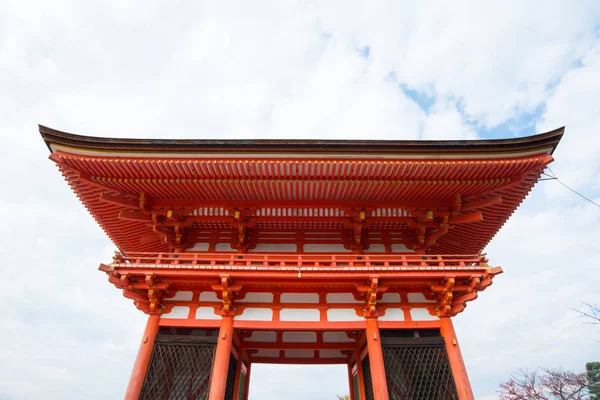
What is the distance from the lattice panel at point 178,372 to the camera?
8.69 meters

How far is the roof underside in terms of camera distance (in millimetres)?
9016

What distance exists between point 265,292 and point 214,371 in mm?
2380

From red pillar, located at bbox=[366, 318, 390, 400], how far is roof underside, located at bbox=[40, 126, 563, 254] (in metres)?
3.13

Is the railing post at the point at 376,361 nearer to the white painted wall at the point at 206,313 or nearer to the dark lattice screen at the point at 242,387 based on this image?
the white painted wall at the point at 206,313

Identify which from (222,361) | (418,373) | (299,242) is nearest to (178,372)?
(222,361)

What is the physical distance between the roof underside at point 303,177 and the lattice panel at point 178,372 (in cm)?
369

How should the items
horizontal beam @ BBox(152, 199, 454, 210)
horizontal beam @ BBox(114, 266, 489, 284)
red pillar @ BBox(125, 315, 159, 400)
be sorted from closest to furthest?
1. red pillar @ BBox(125, 315, 159, 400)
2. horizontal beam @ BBox(114, 266, 489, 284)
3. horizontal beam @ BBox(152, 199, 454, 210)

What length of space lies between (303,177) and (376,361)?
17.2 feet

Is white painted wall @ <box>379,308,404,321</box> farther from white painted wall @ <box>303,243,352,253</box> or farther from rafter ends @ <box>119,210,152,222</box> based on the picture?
rafter ends @ <box>119,210,152,222</box>

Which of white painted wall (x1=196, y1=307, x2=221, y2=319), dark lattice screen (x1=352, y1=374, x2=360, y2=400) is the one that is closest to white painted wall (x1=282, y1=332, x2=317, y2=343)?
dark lattice screen (x1=352, y1=374, x2=360, y2=400)

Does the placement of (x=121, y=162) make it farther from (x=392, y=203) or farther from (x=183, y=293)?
(x=392, y=203)

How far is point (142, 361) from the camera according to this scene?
28.7ft

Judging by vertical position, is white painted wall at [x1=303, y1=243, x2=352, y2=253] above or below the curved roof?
below

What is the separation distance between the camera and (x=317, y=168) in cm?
927
